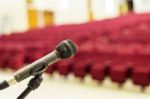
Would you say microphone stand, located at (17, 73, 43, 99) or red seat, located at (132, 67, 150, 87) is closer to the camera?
microphone stand, located at (17, 73, 43, 99)

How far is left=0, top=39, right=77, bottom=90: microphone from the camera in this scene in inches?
13.5

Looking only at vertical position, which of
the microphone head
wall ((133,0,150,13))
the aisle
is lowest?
the aisle

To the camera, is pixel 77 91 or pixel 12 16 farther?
pixel 12 16

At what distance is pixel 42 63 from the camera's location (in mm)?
353

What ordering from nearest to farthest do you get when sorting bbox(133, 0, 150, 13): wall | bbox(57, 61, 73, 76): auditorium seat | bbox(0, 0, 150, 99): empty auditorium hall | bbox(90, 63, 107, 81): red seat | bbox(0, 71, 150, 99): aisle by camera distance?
1. bbox(0, 0, 150, 99): empty auditorium hall
2. bbox(0, 71, 150, 99): aisle
3. bbox(90, 63, 107, 81): red seat
4. bbox(57, 61, 73, 76): auditorium seat
5. bbox(133, 0, 150, 13): wall

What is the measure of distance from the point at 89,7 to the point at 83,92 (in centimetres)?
541

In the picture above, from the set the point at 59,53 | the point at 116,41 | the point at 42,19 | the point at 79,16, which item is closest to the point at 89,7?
the point at 79,16

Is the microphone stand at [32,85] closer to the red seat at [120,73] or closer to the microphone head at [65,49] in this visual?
the microphone head at [65,49]

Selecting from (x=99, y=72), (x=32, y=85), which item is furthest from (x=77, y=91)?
(x=32, y=85)

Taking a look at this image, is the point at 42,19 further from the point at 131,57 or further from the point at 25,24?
the point at 131,57

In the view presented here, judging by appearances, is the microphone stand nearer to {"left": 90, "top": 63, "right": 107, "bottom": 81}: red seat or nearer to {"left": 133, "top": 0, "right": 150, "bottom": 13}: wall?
{"left": 90, "top": 63, "right": 107, "bottom": 81}: red seat

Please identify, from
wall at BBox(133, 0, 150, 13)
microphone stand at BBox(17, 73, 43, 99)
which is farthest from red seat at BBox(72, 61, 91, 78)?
wall at BBox(133, 0, 150, 13)

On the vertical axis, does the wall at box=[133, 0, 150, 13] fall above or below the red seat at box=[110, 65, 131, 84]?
above

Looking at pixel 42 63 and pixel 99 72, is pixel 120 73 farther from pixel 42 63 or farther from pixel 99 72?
pixel 42 63
